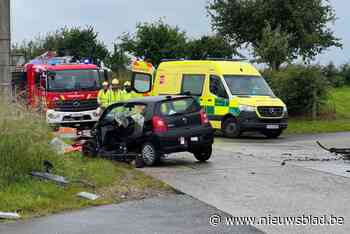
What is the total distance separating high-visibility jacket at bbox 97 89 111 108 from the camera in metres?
22.1

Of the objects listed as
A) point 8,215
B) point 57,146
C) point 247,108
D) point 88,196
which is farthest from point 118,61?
point 8,215

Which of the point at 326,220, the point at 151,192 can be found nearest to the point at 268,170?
the point at 151,192

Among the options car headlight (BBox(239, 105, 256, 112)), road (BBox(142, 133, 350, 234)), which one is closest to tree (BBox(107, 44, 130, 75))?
car headlight (BBox(239, 105, 256, 112))

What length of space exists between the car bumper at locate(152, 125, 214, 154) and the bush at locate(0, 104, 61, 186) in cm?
304

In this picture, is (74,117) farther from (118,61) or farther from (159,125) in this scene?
(118,61)

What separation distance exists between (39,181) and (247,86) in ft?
43.4

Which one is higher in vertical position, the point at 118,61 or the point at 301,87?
the point at 118,61

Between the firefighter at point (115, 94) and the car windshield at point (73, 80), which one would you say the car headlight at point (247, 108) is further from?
the car windshield at point (73, 80)

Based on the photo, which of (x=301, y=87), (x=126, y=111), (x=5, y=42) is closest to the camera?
(x=126, y=111)

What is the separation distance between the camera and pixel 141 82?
2553 centimetres

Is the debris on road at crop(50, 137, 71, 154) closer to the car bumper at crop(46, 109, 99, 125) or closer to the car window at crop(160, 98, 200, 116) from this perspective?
the car window at crop(160, 98, 200, 116)

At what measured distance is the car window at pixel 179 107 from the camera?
14.2 metres

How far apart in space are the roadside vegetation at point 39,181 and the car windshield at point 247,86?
10496mm

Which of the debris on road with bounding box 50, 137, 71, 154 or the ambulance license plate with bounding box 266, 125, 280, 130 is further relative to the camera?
the ambulance license plate with bounding box 266, 125, 280, 130
